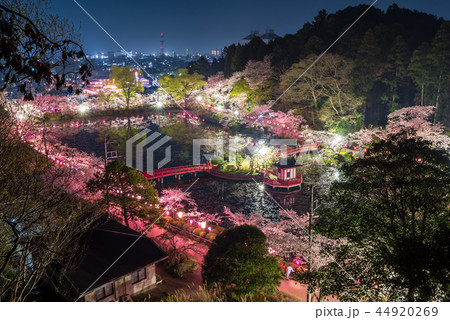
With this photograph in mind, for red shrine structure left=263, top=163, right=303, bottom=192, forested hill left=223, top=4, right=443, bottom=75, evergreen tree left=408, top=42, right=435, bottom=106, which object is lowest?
red shrine structure left=263, top=163, right=303, bottom=192

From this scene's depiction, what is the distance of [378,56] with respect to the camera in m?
35.0

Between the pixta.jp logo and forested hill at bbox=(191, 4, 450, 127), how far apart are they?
1537 centimetres

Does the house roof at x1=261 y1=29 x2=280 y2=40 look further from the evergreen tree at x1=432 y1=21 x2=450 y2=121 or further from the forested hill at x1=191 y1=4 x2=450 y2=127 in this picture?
the evergreen tree at x1=432 y1=21 x2=450 y2=121

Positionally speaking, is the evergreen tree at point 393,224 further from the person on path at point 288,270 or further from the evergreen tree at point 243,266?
the person on path at point 288,270

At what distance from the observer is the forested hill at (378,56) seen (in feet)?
101

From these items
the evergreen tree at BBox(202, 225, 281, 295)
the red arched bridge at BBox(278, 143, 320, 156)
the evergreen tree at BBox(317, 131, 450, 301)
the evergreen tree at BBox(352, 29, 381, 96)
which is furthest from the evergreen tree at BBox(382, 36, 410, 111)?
the evergreen tree at BBox(317, 131, 450, 301)

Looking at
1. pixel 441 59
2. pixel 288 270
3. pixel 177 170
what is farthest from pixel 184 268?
pixel 441 59

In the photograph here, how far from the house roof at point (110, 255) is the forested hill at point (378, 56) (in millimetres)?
27619

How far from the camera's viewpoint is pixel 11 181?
6707mm

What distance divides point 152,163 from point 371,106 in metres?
26.5

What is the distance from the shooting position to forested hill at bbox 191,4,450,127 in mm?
30641

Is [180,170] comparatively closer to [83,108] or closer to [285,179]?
[285,179]

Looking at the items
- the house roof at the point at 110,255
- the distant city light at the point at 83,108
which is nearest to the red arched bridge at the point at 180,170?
the house roof at the point at 110,255
